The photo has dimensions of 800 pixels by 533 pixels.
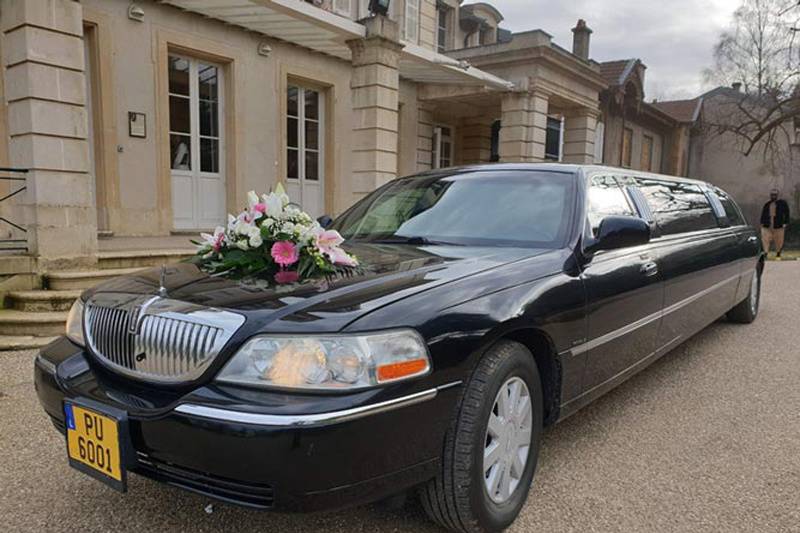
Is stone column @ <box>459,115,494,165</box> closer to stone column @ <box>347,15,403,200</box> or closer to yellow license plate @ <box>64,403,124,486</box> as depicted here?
stone column @ <box>347,15,403,200</box>

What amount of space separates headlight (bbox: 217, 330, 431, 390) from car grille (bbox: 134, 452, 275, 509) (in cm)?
32

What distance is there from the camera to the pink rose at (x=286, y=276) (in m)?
2.28

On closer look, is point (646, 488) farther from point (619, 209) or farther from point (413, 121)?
point (413, 121)

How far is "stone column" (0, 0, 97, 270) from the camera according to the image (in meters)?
5.48

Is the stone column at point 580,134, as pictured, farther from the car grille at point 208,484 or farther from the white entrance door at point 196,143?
the car grille at point 208,484

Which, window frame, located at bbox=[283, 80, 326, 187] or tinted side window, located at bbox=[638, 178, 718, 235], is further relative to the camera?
window frame, located at bbox=[283, 80, 326, 187]

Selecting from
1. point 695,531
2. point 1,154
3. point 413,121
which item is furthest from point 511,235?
point 413,121

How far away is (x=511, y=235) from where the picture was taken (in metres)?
3.06

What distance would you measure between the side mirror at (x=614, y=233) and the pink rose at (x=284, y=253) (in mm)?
1513

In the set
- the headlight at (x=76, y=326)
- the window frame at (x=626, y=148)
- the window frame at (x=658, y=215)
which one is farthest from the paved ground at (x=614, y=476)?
the window frame at (x=626, y=148)

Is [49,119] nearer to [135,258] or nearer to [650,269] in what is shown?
[135,258]

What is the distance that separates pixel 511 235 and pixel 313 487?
5.78 ft

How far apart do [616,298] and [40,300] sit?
498 centimetres

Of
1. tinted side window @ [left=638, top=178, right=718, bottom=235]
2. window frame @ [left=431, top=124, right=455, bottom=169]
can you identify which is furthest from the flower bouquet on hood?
window frame @ [left=431, top=124, right=455, bottom=169]
